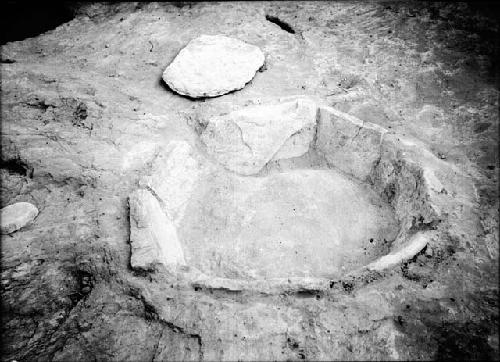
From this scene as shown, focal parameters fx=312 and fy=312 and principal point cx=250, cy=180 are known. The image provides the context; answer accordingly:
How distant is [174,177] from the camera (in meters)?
3.62

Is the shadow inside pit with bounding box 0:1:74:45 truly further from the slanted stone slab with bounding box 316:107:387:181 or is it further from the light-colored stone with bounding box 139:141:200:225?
the slanted stone slab with bounding box 316:107:387:181

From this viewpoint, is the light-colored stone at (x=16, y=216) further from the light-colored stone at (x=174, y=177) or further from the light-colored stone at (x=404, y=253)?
the light-colored stone at (x=404, y=253)

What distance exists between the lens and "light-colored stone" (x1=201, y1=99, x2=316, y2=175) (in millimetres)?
3900

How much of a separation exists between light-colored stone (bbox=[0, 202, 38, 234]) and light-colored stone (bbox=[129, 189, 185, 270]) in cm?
100

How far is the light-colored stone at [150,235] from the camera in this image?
2691 millimetres

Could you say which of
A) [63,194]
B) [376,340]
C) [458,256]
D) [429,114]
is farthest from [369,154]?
[63,194]

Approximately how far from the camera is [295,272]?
315cm

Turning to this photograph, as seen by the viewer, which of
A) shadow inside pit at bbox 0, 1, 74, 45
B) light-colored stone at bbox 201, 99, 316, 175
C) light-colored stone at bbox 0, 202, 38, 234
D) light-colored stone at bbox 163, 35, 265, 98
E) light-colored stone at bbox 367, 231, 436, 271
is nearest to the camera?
light-colored stone at bbox 367, 231, 436, 271

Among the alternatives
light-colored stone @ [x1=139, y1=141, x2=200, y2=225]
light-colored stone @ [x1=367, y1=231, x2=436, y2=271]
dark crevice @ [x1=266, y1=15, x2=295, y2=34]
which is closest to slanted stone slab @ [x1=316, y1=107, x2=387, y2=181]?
light-colored stone @ [x1=367, y1=231, x2=436, y2=271]

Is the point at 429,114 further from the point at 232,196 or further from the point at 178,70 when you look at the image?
the point at 178,70

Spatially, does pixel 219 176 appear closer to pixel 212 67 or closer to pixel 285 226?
pixel 285 226

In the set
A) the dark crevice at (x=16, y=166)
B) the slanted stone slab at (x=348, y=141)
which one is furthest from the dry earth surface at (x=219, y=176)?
the slanted stone slab at (x=348, y=141)

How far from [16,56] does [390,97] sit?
5.62 meters

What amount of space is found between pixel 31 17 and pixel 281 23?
4.87 metres
